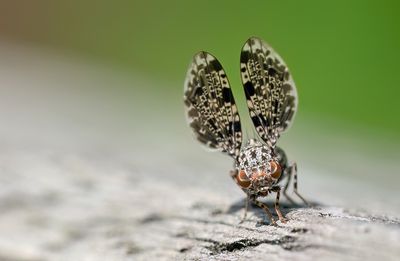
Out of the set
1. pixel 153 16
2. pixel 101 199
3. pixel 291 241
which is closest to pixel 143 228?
pixel 101 199

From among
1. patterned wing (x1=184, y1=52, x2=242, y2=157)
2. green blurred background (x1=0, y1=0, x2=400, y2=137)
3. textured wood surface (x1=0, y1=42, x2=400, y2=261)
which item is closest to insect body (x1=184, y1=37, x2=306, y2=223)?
patterned wing (x1=184, y1=52, x2=242, y2=157)

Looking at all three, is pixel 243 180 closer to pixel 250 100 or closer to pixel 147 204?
pixel 250 100

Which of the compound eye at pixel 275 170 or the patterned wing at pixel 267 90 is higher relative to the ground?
the patterned wing at pixel 267 90

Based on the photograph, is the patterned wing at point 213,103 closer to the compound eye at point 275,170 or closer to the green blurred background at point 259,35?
the compound eye at point 275,170

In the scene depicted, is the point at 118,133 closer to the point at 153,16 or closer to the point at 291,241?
the point at 291,241

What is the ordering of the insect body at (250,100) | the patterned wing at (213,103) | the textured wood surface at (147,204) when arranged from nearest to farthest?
the textured wood surface at (147,204), the insect body at (250,100), the patterned wing at (213,103)

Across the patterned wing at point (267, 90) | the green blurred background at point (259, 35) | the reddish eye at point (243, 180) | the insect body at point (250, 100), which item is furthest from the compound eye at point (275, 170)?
the green blurred background at point (259, 35)
